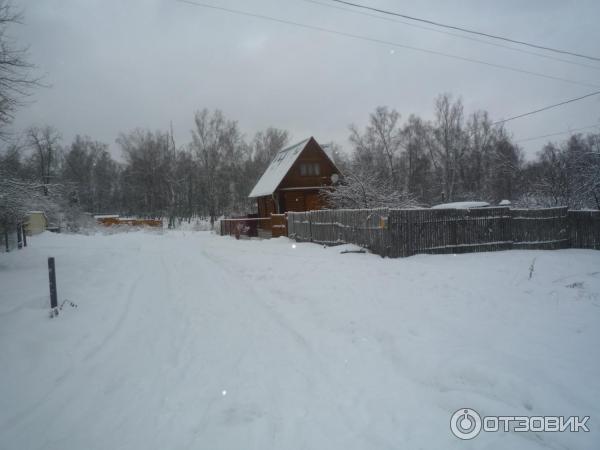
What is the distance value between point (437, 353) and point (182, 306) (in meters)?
5.14

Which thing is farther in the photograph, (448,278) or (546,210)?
(546,210)

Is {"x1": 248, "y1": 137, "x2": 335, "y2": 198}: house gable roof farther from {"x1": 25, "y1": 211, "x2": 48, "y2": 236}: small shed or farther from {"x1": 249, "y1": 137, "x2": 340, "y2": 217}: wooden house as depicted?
{"x1": 25, "y1": 211, "x2": 48, "y2": 236}: small shed

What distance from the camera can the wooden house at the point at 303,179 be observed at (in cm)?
2794

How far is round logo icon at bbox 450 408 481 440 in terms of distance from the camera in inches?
125

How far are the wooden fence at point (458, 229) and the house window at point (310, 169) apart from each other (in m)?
12.1

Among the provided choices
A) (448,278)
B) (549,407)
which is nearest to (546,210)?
(448,278)

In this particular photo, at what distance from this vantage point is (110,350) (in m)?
5.31

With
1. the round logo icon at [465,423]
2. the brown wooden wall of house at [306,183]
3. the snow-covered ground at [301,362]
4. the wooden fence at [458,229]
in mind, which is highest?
the brown wooden wall of house at [306,183]

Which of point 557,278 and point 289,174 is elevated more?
point 289,174

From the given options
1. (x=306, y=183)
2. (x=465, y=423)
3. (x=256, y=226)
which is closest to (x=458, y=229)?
(x=465, y=423)

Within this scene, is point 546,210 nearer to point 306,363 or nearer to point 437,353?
point 437,353

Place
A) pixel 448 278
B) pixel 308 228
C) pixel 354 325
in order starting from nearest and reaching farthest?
pixel 354 325 → pixel 448 278 → pixel 308 228

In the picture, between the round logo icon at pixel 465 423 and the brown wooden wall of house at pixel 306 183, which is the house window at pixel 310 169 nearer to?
the brown wooden wall of house at pixel 306 183

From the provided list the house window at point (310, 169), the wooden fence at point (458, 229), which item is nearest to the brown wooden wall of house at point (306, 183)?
the house window at point (310, 169)
